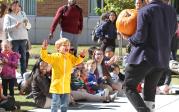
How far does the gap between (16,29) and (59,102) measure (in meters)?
4.33

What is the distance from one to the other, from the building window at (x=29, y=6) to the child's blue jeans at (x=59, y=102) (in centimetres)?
1895

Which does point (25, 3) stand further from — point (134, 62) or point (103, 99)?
point (134, 62)

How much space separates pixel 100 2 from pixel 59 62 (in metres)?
18.2

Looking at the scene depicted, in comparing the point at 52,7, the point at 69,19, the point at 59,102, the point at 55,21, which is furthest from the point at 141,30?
the point at 52,7

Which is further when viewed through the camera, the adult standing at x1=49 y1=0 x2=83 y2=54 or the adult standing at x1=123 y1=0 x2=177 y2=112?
the adult standing at x1=49 y1=0 x2=83 y2=54

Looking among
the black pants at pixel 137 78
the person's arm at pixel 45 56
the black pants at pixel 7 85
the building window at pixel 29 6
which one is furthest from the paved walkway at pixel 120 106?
the building window at pixel 29 6

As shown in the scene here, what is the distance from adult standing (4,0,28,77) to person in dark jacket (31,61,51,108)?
8.54 feet

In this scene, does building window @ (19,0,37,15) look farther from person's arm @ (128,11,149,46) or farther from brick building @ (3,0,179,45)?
person's arm @ (128,11,149,46)

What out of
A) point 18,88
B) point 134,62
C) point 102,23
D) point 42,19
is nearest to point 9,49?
point 18,88

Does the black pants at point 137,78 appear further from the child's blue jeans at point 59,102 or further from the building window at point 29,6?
the building window at point 29,6

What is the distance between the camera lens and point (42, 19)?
2677 cm

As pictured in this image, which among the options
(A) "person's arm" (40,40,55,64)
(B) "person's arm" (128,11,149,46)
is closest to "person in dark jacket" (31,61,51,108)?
(A) "person's arm" (40,40,55,64)

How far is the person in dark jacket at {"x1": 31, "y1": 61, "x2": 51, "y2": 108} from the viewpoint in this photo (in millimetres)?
10055

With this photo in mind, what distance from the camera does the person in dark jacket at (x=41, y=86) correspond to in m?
10.1
